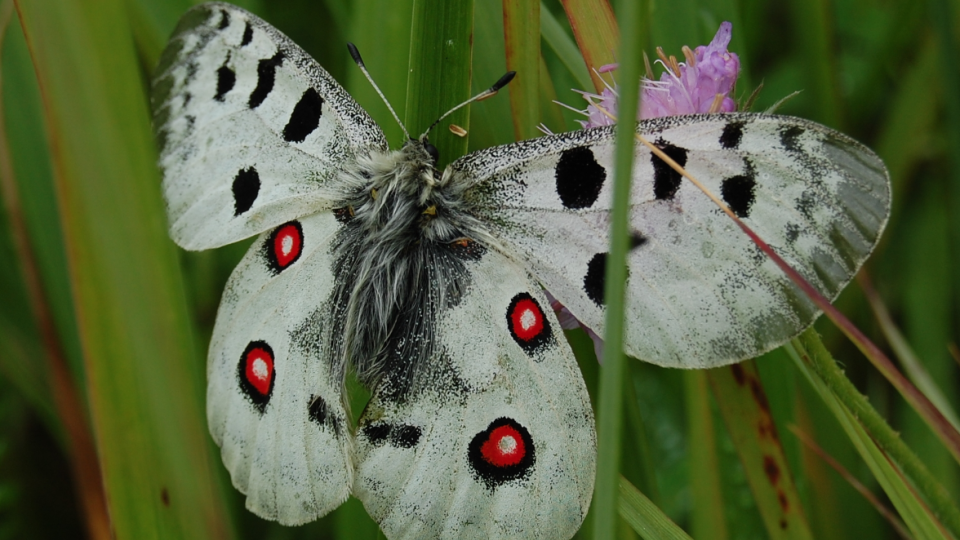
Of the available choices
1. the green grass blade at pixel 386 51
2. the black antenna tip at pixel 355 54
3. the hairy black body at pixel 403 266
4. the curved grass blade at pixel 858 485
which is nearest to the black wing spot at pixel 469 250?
the hairy black body at pixel 403 266

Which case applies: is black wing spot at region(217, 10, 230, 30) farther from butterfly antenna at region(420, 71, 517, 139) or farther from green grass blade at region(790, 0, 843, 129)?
green grass blade at region(790, 0, 843, 129)

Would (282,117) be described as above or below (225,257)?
above

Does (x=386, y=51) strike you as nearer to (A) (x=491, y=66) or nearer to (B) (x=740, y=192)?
(A) (x=491, y=66)

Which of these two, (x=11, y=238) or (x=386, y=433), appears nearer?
(x=386, y=433)

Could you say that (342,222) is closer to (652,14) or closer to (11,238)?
(652,14)

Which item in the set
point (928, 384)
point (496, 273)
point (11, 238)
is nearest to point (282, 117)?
point (496, 273)

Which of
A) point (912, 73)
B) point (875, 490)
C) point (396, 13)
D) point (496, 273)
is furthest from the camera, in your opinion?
point (912, 73)

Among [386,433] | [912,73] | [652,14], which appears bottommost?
[386,433]
